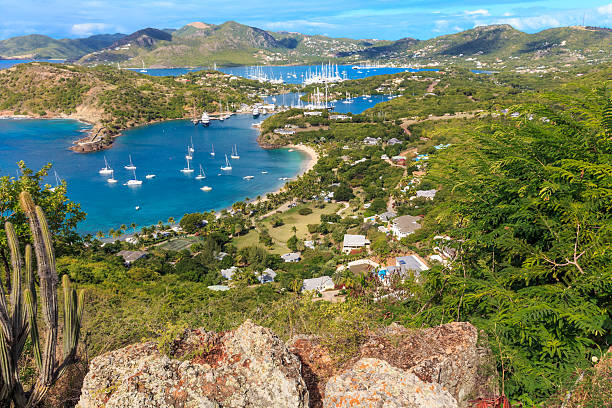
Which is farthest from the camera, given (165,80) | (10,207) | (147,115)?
(165,80)

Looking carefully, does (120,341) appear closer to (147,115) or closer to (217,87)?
(147,115)

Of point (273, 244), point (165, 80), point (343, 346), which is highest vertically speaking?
point (165, 80)

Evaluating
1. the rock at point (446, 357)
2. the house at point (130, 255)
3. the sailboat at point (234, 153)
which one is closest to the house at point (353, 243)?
the house at point (130, 255)

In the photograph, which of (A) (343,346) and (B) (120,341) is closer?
(A) (343,346)

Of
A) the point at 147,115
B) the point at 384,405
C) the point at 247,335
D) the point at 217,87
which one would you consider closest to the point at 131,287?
the point at 247,335

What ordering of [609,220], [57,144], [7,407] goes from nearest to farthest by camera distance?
[7,407] < [609,220] < [57,144]

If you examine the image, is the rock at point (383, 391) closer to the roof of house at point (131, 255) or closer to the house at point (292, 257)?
the house at point (292, 257)

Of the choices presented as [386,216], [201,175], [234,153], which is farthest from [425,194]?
[234,153]

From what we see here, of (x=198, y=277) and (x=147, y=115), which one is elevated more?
(x=147, y=115)
